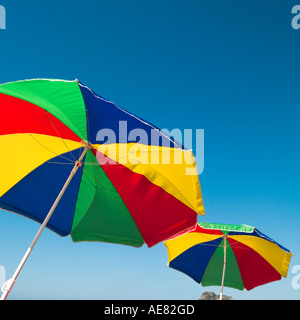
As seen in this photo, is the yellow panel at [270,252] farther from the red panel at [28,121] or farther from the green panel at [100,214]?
the red panel at [28,121]

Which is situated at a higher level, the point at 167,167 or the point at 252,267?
the point at 167,167

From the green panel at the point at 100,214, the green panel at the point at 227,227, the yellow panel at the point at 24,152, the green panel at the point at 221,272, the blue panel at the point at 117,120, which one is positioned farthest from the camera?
the green panel at the point at 221,272

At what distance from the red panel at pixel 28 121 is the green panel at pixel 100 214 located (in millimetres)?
505

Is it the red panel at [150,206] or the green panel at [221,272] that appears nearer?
the red panel at [150,206]

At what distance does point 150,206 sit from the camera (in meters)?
4.20

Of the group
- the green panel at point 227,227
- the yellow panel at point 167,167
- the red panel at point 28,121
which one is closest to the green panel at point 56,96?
the red panel at point 28,121

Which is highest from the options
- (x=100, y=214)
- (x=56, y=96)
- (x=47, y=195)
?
(x=56, y=96)

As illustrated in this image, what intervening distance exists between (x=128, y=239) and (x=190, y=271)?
4243 mm

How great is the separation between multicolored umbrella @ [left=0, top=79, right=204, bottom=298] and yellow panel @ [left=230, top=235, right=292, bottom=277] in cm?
394

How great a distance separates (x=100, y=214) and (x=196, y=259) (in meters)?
4.42

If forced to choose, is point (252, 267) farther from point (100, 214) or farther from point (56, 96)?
point (56, 96)

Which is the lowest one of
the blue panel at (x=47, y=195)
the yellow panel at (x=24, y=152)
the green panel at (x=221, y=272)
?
the green panel at (x=221, y=272)

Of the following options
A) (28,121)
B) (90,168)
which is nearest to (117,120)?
(90,168)

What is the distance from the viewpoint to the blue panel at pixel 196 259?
805 cm
